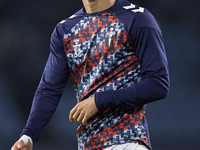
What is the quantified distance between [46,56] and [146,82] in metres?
3.92

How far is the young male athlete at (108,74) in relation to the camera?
1317 millimetres

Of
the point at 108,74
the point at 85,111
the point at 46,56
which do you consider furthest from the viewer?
the point at 46,56

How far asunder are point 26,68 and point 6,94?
431 mm

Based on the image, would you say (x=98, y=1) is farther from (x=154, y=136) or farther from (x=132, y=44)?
(x=154, y=136)

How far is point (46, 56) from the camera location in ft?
16.9

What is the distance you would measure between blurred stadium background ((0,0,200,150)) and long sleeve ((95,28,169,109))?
3751mm

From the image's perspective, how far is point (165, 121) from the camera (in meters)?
5.10

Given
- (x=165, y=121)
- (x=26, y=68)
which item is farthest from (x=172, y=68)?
(x=26, y=68)

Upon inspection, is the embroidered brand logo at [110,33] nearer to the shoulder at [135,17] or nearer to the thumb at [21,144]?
the shoulder at [135,17]

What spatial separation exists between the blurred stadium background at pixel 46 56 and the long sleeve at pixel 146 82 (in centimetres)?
375

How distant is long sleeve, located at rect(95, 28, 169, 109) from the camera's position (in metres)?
1.31

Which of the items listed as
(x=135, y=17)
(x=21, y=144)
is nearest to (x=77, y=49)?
(x=135, y=17)

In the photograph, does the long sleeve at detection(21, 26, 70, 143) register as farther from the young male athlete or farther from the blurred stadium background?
the blurred stadium background

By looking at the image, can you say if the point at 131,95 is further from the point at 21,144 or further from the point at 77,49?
the point at 21,144
